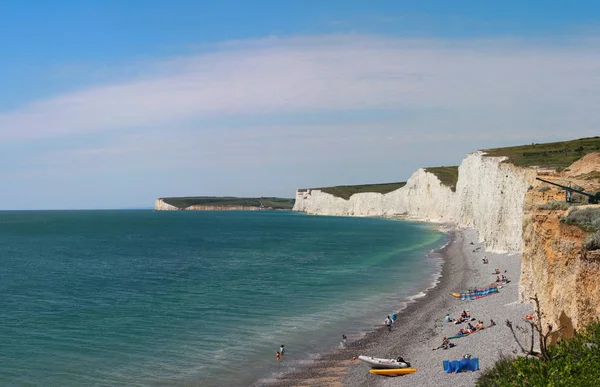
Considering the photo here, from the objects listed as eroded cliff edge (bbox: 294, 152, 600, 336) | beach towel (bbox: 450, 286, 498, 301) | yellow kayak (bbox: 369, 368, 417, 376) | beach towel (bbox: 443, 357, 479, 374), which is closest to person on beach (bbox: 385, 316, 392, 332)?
yellow kayak (bbox: 369, 368, 417, 376)

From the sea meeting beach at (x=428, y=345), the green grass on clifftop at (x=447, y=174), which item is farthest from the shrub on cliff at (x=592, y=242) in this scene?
the green grass on clifftop at (x=447, y=174)

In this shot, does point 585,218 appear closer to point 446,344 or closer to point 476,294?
point 446,344

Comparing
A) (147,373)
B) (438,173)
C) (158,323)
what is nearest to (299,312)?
(158,323)

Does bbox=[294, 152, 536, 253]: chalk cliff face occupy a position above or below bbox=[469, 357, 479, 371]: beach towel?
above

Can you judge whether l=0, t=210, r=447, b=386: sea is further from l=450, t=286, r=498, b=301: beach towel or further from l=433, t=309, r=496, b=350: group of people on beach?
l=433, t=309, r=496, b=350: group of people on beach

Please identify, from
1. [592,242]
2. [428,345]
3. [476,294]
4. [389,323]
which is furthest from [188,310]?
[592,242]

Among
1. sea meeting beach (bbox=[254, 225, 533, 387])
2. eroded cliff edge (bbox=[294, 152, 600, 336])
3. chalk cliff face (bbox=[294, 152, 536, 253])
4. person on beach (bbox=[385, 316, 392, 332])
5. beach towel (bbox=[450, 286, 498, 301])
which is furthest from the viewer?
chalk cliff face (bbox=[294, 152, 536, 253])

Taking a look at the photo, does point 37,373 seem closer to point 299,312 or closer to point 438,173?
point 299,312
